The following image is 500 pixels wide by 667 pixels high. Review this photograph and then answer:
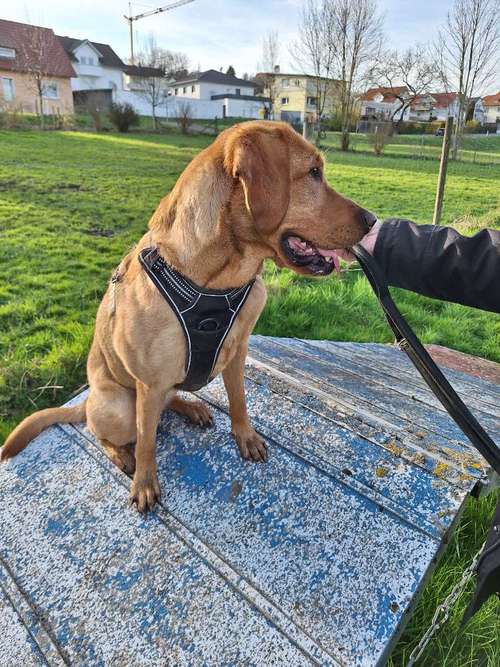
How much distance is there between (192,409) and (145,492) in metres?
0.64

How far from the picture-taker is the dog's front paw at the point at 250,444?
252 centimetres

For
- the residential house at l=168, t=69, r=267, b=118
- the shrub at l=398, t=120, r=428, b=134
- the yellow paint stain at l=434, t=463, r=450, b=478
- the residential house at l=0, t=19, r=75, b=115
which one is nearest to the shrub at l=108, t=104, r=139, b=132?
the residential house at l=0, t=19, r=75, b=115

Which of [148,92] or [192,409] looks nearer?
[192,409]

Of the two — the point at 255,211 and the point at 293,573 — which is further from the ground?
the point at 255,211

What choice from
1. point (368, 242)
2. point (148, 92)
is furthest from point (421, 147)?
point (368, 242)

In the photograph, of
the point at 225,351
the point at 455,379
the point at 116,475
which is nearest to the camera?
the point at 225,351

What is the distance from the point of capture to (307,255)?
7.29 ft

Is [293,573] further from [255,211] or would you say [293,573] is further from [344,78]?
[344,78]

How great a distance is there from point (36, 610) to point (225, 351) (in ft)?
4.36

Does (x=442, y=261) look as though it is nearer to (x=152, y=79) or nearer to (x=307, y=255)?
(x=307, y=255)

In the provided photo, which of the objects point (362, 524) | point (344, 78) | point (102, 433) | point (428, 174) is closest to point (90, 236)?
point (102, 433)

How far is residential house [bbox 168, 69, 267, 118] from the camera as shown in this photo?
57688mm

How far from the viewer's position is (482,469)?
236cm

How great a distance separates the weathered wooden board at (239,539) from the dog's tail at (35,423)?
6 centimetres
